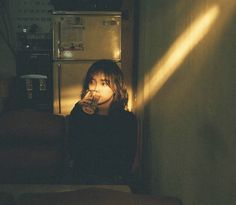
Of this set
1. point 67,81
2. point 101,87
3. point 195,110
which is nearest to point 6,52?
point 67,81

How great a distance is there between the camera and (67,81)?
437 centimetres

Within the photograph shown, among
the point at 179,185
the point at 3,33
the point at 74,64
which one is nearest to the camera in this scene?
the point at 179,185

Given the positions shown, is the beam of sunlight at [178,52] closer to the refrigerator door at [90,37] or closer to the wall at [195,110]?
the wall at [195,110]

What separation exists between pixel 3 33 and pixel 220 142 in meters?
5.38

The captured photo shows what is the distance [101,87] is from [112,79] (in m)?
0.10

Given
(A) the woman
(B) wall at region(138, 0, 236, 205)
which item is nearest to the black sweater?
(A) the woman

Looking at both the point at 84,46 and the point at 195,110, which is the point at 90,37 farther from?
the point at 195,110

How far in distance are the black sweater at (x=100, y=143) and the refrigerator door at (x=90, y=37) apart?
1.25 meters

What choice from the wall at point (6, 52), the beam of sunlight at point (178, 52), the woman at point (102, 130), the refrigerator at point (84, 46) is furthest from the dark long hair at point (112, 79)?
the wall at point (6, 52)

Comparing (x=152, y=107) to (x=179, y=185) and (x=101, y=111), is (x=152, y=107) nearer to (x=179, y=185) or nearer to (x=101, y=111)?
(x=101, y=111)

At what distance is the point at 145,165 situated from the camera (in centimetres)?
375

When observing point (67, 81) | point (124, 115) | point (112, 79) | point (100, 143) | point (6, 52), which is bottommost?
point (100, 143)

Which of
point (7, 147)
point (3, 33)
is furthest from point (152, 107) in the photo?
point (3, 33)

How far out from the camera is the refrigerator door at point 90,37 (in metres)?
4.31
